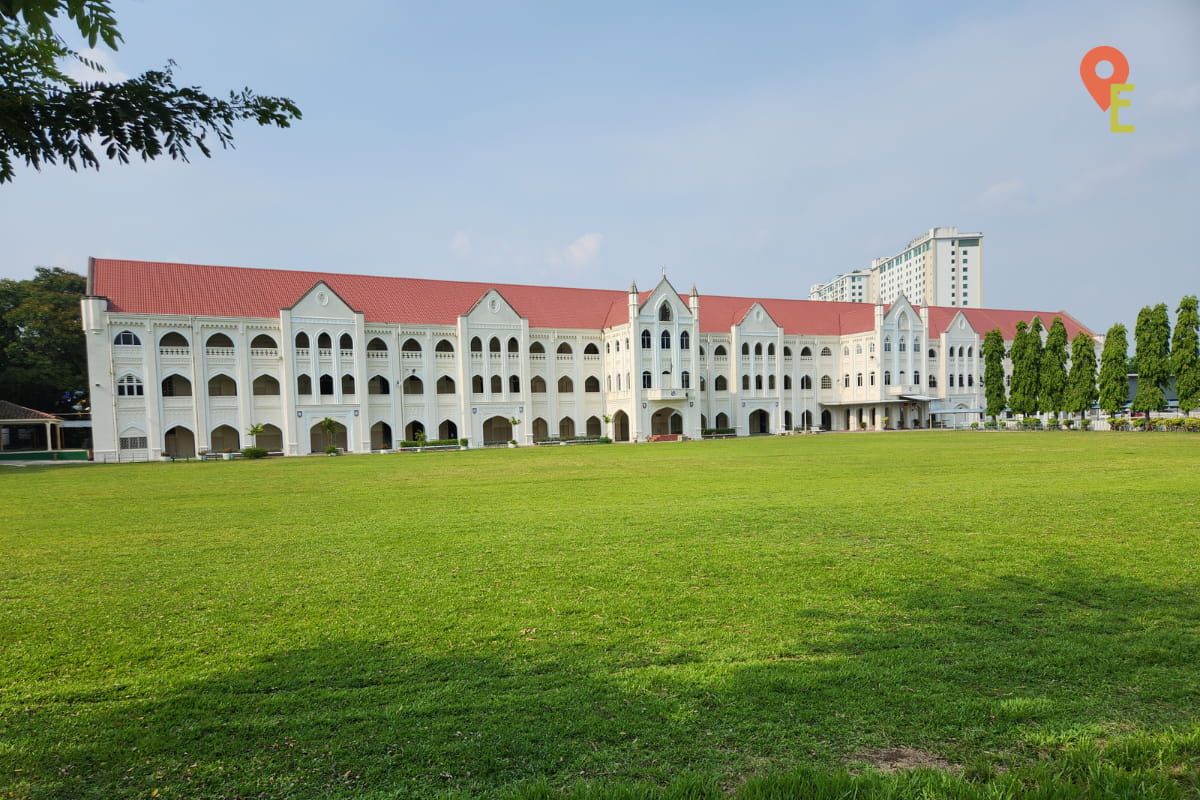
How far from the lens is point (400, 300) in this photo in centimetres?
4909

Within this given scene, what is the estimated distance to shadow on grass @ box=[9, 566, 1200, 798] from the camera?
10.7 feet

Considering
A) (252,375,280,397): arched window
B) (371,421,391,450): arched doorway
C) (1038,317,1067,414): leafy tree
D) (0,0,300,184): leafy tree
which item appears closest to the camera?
(0,0,300,184): leafy tree

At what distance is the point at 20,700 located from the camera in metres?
4.21

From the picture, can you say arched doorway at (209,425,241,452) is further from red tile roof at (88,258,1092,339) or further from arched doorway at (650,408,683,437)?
arched doorway at (650,408,683,437)

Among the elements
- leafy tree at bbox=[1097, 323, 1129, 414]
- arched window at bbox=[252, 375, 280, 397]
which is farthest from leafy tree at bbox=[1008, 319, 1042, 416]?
arched window at bbox=[252, 375, 280, 397]

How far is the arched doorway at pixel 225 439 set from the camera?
43125 millimetres

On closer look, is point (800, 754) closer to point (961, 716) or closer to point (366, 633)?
point (961, 716)

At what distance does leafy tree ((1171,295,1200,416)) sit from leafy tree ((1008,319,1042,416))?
35.8 feet

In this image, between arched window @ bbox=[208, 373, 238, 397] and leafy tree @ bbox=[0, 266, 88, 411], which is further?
leafy tree @ bbox=[0, 266, 88, 411]

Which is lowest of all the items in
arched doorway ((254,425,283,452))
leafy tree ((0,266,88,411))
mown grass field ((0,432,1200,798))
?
mown grass field ((0,432,1200,798))

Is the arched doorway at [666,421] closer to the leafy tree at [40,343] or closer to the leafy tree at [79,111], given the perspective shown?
the leafy tree at [40,343]

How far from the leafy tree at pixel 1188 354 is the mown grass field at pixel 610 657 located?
45126mm

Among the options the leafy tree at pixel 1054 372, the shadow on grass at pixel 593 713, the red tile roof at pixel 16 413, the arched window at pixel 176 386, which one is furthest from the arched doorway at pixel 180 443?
the leafy tree at pixel 1054 372

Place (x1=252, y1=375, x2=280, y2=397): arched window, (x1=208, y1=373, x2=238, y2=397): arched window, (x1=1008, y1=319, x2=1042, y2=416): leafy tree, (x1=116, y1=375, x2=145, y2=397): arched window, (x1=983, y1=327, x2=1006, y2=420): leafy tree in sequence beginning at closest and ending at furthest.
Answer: (x1=116, y1=375, x2=145, y2=397): arched window, (x1=208, y1=373, x2=238, y2=397): arched window, (x1=252, y1=375, x2=280, y2=397): arched window, (x1=1008, y1=319, x2=1042, y2=416): leafy tree, (x1=983, y1=327, x2=1006, y2=420): leafy tree
